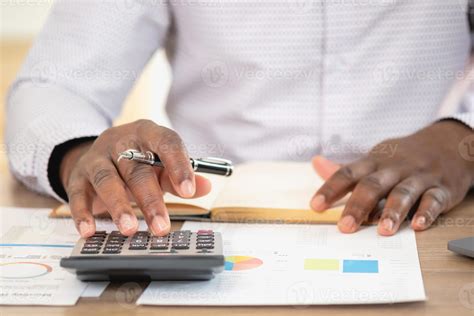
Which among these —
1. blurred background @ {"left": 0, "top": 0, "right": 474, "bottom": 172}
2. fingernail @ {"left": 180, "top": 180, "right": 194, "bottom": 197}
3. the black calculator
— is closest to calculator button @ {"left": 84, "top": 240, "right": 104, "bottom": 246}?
the black calculator

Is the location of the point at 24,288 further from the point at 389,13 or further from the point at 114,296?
the point at 389,13

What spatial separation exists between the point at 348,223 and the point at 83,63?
55 centimetres

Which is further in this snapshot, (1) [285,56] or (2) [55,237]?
(1) [285,56]

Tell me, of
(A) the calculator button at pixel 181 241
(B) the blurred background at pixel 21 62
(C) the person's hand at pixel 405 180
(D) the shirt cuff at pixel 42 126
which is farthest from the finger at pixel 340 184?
(B) the blurred background at pixel 21 62

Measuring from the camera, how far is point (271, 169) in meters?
1.14

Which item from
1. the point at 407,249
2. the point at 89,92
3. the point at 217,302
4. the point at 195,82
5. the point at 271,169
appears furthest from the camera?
the point at 195,82

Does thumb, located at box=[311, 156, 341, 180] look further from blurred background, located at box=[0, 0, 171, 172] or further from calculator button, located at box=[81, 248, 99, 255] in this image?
blurred background, located at box=[0, 0, 171, 172]

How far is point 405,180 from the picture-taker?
966 millimetres

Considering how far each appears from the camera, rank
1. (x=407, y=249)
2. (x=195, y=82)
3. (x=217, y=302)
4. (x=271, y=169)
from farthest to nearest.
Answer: (x=195, y=82), (x=271, y=169), (x=407, y=249), (x=217, y=302)

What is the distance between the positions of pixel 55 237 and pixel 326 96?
0.57 m

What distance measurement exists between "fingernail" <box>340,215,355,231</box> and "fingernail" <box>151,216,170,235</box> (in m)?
0.21

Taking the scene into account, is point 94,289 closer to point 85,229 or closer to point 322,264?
point 85,229

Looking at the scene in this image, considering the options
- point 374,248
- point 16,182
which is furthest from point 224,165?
point 16,182

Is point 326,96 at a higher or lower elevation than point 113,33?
lower
